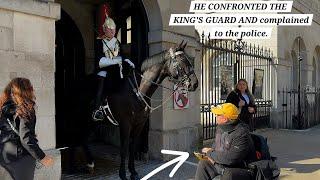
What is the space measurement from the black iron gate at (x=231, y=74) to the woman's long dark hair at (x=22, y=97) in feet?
22.6

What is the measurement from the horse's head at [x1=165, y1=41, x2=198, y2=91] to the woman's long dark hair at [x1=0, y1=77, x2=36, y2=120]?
3.02m

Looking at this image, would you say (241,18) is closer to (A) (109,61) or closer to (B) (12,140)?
(A) (109,61)

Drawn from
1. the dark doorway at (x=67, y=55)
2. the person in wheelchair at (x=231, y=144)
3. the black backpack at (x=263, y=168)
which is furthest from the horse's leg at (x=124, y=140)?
the dark doorway at (x=67, y=55)

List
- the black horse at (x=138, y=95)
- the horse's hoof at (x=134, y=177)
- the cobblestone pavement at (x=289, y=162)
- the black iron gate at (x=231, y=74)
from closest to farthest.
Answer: the black horse at (x=138, y=95)
the horse's hoof at (x=134, y=177)
the cobblestone pavement at (x=289, y=162)
the black iron gate at (x=231, y=74)

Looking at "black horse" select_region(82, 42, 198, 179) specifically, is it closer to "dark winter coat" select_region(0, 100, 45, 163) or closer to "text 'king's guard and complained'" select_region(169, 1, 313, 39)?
"dark winter coat" select_region(0, 100, 45, 163)

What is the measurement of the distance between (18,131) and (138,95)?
3.14 meters

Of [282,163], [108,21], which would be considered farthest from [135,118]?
[282,163]

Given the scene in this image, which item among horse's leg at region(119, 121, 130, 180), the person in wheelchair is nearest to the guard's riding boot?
horse's leg at region(119, 121, 130, 180)

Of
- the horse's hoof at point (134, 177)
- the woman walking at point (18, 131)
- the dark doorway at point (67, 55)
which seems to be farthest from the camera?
the dark doorway at point (67, 55)

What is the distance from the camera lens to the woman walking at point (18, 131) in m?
4.01

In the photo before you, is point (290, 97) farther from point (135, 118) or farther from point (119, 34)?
point (135, 118)

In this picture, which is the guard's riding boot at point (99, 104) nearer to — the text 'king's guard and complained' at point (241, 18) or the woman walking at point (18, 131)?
the woman walking at point (18, 131)

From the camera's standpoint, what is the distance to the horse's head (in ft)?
21.7

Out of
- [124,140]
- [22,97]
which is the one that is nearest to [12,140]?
[22,97]
